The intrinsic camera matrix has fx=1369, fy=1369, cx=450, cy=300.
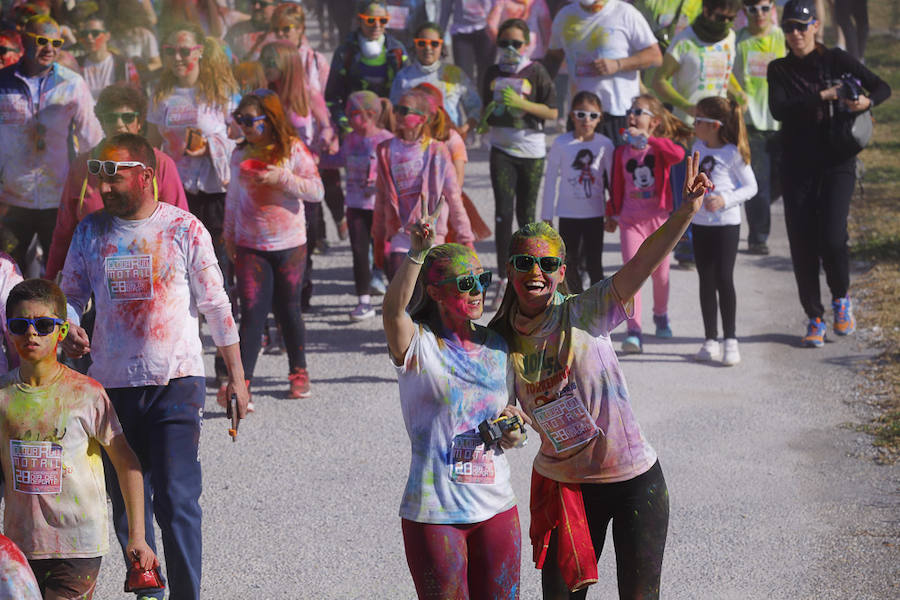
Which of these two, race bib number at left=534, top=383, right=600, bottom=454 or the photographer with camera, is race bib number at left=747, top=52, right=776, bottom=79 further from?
race bib number at left=534, top=383, right=600, bottom=454

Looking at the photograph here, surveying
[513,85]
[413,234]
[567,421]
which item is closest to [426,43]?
[513,85]

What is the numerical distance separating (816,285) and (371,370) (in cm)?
310

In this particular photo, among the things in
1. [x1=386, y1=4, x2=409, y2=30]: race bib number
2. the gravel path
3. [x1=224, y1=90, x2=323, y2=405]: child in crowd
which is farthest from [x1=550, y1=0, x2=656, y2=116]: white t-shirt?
[x1=386, y1=4, x2=409, y2=30]: race bib number

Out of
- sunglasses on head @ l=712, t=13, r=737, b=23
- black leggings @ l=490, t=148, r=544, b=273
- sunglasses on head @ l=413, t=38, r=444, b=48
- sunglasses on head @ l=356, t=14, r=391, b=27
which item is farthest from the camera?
sunglasses on head @ l=356, t=14, r=391, b=27

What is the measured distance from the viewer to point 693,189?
4477 mm

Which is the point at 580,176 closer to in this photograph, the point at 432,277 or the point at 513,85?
the point at 513,85

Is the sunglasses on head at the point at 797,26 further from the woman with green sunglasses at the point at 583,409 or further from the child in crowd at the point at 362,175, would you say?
the woman with green sunglasses at the point at 583,409

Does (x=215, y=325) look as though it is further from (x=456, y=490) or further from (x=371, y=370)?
(x=371, y=370)

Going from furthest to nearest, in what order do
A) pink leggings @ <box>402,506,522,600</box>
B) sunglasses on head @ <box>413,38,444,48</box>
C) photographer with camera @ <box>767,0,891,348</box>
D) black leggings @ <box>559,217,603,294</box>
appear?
1. sunglasses on head @ <box>413,38,444,48</box>
2. black leggings @ <box>559,217,603,294</box>
3. photographer with camera @ <box>767,0,891,348</box>
4. pink leggings @ <box>402,506,522,600</box>

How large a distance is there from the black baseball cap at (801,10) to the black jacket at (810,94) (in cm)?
28

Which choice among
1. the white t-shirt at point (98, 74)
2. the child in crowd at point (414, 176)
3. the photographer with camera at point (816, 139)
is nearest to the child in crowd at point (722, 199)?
the photographer with camera at point (816, 139)

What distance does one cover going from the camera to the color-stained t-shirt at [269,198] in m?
8.01

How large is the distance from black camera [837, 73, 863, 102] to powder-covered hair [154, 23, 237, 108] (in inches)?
159

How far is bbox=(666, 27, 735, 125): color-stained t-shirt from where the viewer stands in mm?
10664
